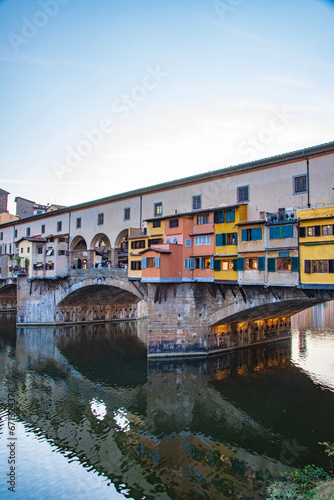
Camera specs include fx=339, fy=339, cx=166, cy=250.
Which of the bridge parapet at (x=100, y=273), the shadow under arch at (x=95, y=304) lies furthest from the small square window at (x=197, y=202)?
the shadow under arch at (x=95, y=304)

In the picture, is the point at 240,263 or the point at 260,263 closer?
the point at 260,263

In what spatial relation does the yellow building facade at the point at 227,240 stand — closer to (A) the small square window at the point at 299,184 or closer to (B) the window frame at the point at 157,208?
(A) the small square window at the point at 299,184

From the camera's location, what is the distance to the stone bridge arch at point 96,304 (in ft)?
135

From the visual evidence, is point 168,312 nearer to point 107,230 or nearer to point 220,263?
point 220,263

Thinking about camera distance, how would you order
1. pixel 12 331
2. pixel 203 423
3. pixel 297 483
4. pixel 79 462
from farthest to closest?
pixel 12 331, pixel 203 423, pixel 79 462, pixel 297 483

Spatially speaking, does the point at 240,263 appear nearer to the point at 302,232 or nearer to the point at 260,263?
the point at 260,263

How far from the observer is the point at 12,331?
137 feet

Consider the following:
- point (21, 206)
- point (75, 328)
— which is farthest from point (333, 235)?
point (21, 206)

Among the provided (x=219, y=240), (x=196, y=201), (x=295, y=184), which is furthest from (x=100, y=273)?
(x=295, y=184)

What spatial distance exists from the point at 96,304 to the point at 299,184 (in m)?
33.8

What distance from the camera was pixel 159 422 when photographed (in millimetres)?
17094

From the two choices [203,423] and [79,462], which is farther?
[203,423]

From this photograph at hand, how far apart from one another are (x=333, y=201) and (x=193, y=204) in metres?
11.2

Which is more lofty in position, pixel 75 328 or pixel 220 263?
pixel 220 263
